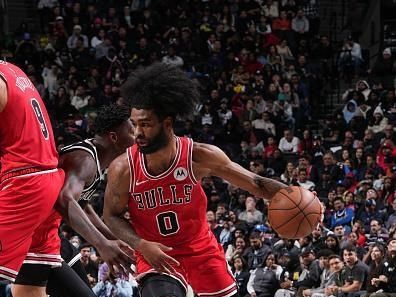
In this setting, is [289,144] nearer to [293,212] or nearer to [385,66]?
[385,66]

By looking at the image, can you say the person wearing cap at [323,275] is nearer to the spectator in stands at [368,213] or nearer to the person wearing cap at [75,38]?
the spectator in stands at [368,213]

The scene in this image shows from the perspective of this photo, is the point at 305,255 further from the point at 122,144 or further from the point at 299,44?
the point at 299,44

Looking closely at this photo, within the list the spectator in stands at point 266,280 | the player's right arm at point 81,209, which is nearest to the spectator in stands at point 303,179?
the spectator in stands at point 266,280

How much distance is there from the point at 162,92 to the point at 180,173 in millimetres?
542

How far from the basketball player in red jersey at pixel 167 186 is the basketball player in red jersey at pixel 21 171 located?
639 millimetres

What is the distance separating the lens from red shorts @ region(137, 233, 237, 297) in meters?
5.77

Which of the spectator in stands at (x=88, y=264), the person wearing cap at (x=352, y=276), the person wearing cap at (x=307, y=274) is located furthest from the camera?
the spectator in stands at (x=88, y=264)

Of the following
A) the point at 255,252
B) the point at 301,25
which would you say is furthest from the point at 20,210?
the point at 301,25

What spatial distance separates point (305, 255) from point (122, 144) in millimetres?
6012

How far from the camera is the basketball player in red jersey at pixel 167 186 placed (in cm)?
555

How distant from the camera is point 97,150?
5.95 meters

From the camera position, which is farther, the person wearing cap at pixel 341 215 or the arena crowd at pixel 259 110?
the person wearing cap at pixel 341 215

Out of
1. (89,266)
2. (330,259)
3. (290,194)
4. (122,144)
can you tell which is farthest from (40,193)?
(89,266)

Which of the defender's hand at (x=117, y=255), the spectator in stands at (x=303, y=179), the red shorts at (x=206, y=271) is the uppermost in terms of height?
the defender's hand at (x=117, y=255)
